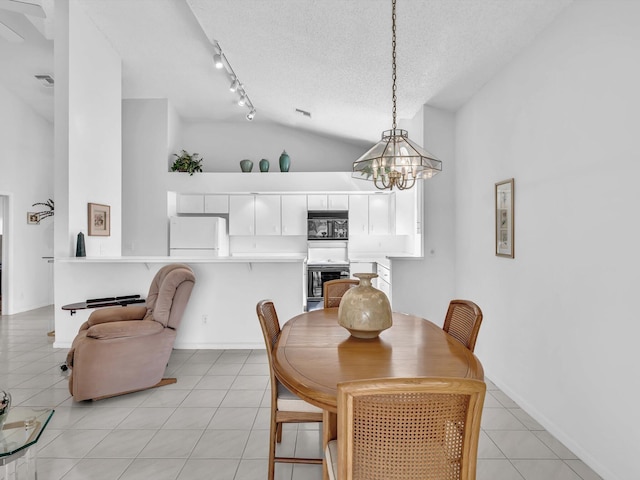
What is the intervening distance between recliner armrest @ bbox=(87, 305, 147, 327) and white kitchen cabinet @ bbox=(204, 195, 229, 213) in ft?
11.0

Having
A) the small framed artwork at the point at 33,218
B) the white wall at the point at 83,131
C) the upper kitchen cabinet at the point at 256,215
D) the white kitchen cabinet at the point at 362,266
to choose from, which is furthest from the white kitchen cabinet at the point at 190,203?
the white kitchen cabinet at the point at 362,266

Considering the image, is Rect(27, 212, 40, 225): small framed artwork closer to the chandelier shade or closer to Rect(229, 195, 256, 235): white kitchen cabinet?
Rect(229, 195, 256, 235): white kitchen cabinet

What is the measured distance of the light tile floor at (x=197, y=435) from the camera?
6.82 feet

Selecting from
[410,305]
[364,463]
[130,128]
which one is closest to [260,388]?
[410,305]

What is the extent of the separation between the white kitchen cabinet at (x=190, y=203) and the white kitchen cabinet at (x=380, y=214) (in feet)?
9.79

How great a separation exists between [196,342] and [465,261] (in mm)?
3086

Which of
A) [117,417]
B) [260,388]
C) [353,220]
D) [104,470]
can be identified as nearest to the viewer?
[104,470]

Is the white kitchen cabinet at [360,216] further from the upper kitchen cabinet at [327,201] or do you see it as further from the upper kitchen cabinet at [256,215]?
the upper kitchen cabinet at [256,215]

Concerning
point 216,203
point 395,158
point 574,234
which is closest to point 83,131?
point 216,203

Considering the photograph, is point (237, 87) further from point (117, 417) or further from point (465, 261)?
point (117, 417)

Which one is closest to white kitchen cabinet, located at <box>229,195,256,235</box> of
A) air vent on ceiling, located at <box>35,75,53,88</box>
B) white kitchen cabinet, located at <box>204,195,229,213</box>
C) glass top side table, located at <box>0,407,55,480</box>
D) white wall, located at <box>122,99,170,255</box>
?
white kitchen cabinet, located at <box>204,195,229,213</box>

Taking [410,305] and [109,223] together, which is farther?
[109,223]

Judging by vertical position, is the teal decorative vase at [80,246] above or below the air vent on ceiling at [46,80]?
below

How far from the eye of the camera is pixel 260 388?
318 centimetres
